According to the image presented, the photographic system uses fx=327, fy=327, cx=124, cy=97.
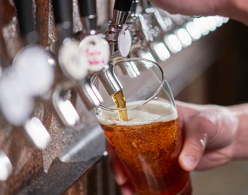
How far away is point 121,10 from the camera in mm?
693

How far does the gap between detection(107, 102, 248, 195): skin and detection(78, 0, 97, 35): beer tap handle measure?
42 cm

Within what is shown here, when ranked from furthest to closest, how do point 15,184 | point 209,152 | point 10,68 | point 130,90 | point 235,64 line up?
point 235,64, point 209,152, point 130,90, point 15,184, point 10,68

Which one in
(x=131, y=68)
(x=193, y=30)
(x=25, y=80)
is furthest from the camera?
(x=193, y=30)

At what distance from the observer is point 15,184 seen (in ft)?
2.42

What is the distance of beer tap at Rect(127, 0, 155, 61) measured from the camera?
3.03 ft

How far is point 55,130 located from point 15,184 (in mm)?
197

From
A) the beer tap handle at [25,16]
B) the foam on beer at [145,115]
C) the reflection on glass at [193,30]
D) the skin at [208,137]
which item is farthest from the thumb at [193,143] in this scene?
the reflection on glass at [193,30]

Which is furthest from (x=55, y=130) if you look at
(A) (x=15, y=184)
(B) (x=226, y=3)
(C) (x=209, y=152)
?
(C) (x=209, y=152)

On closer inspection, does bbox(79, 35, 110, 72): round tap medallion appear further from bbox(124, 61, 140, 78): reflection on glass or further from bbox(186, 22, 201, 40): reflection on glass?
bbox(186, 22, 201, 40): reflection on glass

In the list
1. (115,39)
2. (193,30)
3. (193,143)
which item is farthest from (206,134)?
(193,30)

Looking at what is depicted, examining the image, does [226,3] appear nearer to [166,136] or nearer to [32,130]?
[166,136]

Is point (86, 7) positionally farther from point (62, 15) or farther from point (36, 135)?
point (36, 135)

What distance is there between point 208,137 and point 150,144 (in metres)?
0.44

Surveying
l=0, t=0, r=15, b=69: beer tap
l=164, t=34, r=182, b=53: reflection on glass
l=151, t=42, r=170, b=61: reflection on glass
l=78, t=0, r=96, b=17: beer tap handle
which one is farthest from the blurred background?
l=164, t=34, r=182, b=53: reflection on glass
